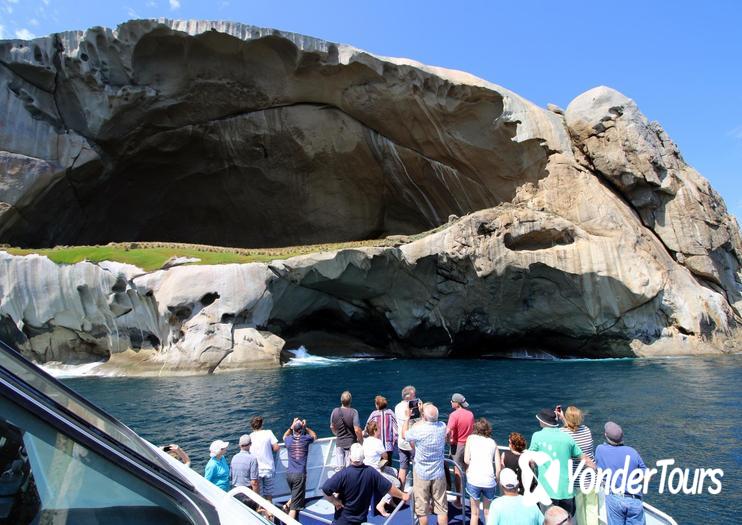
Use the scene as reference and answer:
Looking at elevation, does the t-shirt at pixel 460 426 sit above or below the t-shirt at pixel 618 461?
below

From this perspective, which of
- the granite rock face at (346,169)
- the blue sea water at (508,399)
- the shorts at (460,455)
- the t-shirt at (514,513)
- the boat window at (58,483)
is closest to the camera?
the boat window at (58,483)

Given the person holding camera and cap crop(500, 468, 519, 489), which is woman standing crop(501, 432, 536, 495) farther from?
the person holding camera

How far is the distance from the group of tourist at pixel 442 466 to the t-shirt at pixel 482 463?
0.04 ft

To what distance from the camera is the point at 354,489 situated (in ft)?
17.1

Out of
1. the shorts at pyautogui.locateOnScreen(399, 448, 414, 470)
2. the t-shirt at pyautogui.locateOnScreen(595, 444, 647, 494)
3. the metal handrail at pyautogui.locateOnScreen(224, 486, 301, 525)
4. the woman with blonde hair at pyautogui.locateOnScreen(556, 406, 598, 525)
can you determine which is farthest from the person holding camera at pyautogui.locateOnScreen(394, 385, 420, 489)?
A: the metal handrail at pyautogui.locateOnScreen(224, 486, 301, 525)

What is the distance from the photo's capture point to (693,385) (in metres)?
19.6

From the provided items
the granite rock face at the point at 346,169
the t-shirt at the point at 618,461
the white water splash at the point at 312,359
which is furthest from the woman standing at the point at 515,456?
the white water splash at the point at 312,359

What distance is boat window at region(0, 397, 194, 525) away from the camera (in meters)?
1.79

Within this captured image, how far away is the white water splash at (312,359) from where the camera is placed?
29.9 metres

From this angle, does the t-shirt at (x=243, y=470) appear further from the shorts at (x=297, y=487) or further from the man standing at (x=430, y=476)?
the man standing at (x=430, y=476)

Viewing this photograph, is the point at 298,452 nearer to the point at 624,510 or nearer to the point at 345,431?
the point at 345,431

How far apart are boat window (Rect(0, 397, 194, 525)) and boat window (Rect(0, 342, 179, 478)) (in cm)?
24

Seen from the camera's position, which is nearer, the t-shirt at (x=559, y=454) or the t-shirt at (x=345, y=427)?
the t-shirt at (x=559, y=454)

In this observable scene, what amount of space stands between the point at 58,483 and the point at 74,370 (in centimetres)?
3085
